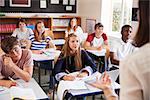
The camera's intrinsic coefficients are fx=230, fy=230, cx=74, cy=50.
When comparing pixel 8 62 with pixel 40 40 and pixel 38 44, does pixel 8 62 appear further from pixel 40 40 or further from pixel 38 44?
pixel 40 40

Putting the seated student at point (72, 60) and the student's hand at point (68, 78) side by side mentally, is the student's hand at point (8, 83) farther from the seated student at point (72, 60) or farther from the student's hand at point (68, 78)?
the seated student at point (72, 60)

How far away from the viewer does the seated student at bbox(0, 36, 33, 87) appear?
2350 mm

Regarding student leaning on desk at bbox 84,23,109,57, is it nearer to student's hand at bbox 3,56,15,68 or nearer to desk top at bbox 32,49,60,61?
desk top at bbox 32,49,60,61

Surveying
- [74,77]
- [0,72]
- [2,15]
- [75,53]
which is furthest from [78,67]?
[2,15]

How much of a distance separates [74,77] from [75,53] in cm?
48

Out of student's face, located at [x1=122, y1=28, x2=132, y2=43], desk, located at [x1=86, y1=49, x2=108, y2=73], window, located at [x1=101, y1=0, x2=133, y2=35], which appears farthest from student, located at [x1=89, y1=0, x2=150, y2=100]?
window, located at [x1=101, y1=0, x2=133, y2=35]

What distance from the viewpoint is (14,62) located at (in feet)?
8.16

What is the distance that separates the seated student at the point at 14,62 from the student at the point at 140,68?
6.11 feet

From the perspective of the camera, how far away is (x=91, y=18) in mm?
5965

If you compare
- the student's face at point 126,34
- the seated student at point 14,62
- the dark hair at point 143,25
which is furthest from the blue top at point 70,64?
the dark hair at point 143,25

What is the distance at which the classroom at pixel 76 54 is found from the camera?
22.0 inches

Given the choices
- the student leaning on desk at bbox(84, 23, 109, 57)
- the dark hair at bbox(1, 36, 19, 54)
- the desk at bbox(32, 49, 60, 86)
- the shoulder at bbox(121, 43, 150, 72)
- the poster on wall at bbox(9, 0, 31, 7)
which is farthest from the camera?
the poster on wall at bbox(9, 0, 31, 7)

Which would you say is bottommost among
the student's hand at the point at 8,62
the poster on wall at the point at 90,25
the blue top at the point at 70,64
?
the blue top at the point at 70,64

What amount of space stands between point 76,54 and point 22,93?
42.6 inches
